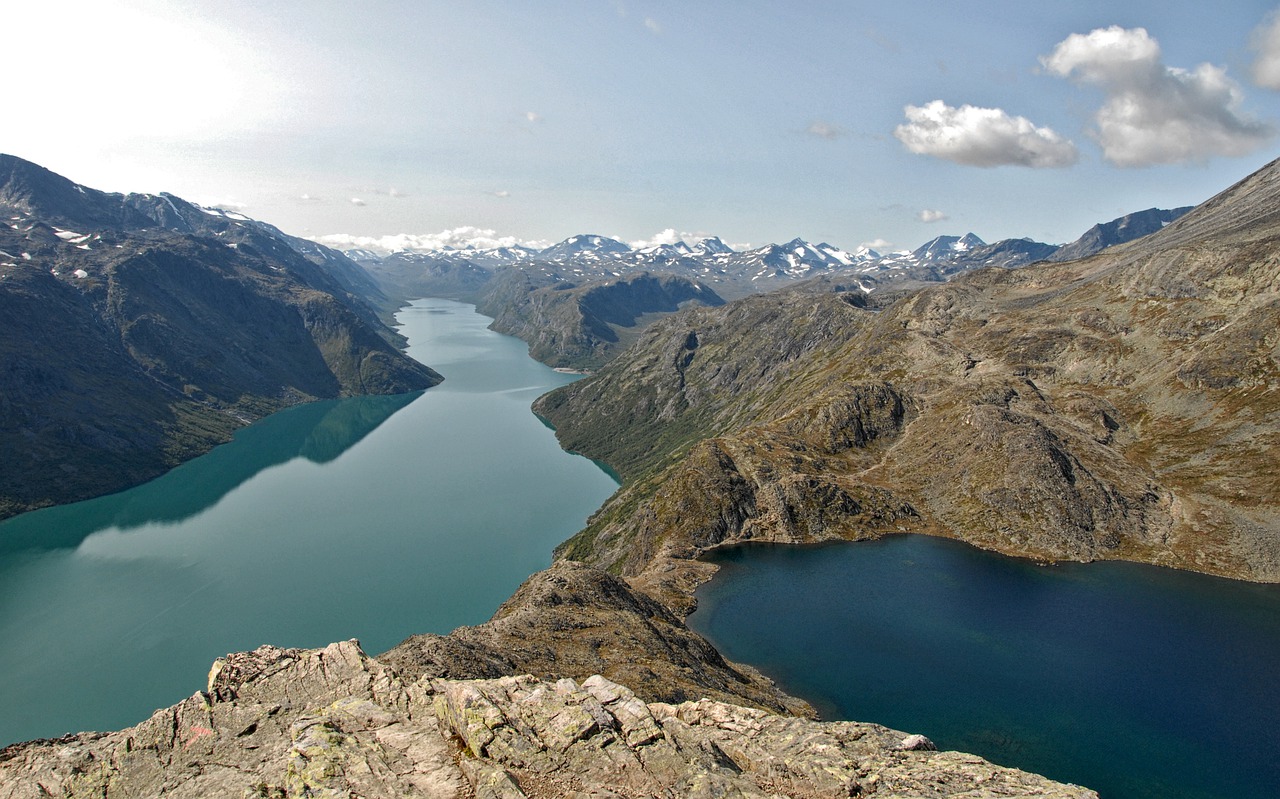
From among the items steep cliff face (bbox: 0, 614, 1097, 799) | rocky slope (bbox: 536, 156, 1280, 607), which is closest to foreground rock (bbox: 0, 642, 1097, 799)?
steep cliff face (bbox: 0, 614, 1097, 799)

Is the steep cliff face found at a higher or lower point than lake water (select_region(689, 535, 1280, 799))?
higher

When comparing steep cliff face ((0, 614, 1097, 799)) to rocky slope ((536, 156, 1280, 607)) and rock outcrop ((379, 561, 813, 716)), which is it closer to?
rock outcrop ((379, 561, 813, 716))

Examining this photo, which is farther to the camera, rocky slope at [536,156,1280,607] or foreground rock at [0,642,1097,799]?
rocky slope at [536,156,1280,607]

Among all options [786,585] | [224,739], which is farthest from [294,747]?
[786,585]

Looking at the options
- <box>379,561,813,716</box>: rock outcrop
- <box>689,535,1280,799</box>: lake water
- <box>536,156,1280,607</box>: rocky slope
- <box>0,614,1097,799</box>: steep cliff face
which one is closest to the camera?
<box>0,614,1097,799</box>: steep cliff face

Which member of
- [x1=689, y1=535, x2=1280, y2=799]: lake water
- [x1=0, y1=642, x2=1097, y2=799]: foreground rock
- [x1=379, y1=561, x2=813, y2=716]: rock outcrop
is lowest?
[x1=689, y1=535, x2=1280, y2=799]: lake water

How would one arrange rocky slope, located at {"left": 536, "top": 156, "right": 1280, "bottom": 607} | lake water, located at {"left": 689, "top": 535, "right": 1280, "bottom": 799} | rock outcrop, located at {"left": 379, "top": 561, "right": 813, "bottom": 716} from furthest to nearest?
1. rocky slope, located at {"left": 536, "top": 156, "right": 1280, "bottom": 607}
2. lake water, located at {"left": 689, "top": 535, "right": 1280, "bottom": 799}
3. rock outcrop, located at {"left": 379, "top": 561, "right": 813, "bottom": 716}

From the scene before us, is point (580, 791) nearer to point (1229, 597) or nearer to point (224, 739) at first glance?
point (224, 739)
